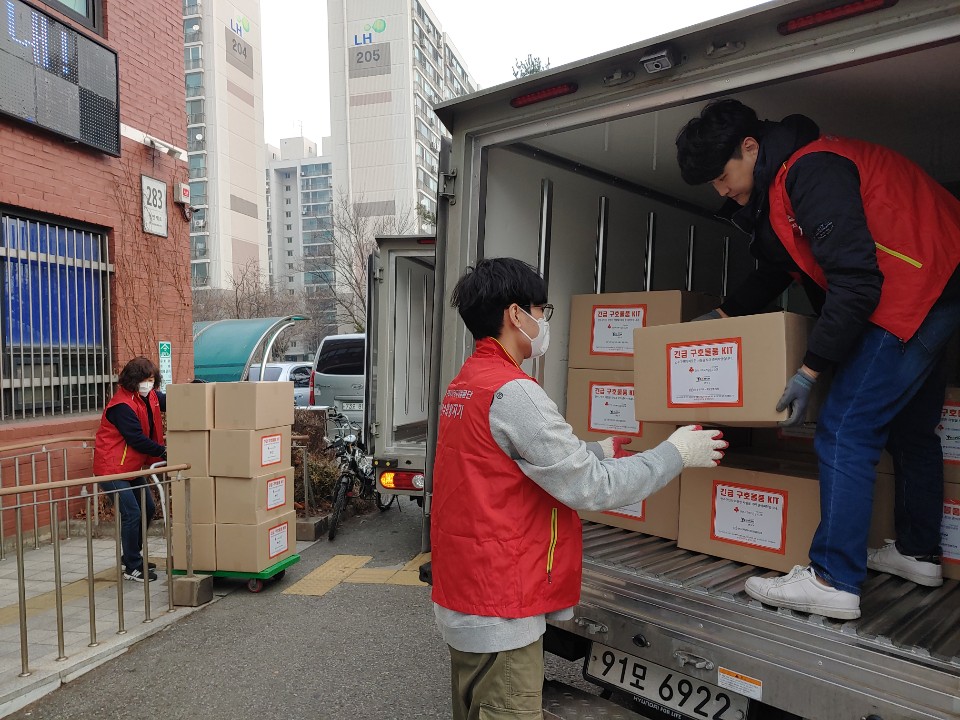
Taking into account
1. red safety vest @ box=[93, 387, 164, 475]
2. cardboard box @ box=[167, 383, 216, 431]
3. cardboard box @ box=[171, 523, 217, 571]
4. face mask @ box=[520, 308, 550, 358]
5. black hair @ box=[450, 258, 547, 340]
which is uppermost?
black hair @ box=[450, 258, 547, 340]

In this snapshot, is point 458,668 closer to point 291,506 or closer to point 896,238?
point 896,238

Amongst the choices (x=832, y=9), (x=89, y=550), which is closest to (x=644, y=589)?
(x=832, y=9)

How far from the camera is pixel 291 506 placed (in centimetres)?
527

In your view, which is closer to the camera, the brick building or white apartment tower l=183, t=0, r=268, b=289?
the brick building

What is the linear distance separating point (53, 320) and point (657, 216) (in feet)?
19.9

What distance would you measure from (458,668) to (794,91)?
8.29 feet

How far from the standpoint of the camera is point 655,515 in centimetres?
283

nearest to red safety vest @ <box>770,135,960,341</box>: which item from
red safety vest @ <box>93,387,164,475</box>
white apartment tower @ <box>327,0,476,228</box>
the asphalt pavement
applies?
the asphalt pavement

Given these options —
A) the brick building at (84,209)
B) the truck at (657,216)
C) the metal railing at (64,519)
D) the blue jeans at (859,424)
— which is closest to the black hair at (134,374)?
the metal railing at (64,519)

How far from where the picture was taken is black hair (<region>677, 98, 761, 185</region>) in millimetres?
2320

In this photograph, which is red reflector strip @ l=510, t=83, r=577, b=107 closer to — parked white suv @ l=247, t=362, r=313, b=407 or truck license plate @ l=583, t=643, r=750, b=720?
truck license plate @ l=583, t=643, r=750, b=720

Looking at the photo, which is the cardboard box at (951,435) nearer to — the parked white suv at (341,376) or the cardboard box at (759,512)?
the cardboard box at (759,512)

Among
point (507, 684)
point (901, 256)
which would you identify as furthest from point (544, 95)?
point (507, 684)

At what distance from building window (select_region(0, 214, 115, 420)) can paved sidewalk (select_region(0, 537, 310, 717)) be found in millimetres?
1629
